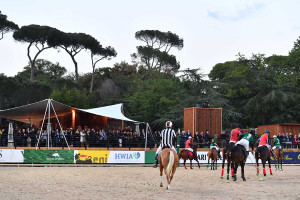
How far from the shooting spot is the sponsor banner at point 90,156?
27.7 m

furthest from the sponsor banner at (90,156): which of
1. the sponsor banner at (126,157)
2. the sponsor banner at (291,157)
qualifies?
the sponsor banner at (291,157)

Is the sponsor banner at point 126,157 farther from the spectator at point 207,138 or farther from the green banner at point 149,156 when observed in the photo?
the spectator at point 207,138

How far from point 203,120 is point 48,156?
12.0 meters

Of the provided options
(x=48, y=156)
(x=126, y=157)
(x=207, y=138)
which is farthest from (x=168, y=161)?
(x=207, y=138)

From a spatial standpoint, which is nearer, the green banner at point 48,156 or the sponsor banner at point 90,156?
the green banner at point 48,156

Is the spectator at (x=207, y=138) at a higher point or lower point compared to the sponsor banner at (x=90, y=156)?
higher

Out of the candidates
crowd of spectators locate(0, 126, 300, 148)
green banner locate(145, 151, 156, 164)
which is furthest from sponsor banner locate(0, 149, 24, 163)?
green banner locate(145, 151, 156, 164)

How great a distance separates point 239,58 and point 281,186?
149ft

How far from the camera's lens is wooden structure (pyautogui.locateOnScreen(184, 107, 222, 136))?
3341 centimetres

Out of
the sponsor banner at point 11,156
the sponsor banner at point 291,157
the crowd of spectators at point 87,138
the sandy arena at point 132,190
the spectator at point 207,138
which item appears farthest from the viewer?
the sponsor banner at point 291,157

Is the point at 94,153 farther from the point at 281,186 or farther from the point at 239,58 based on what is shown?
the point at 239,58

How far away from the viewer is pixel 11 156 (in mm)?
26562

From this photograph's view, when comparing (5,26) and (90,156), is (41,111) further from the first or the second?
(5,26)

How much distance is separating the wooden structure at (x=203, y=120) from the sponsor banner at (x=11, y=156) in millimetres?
12633
